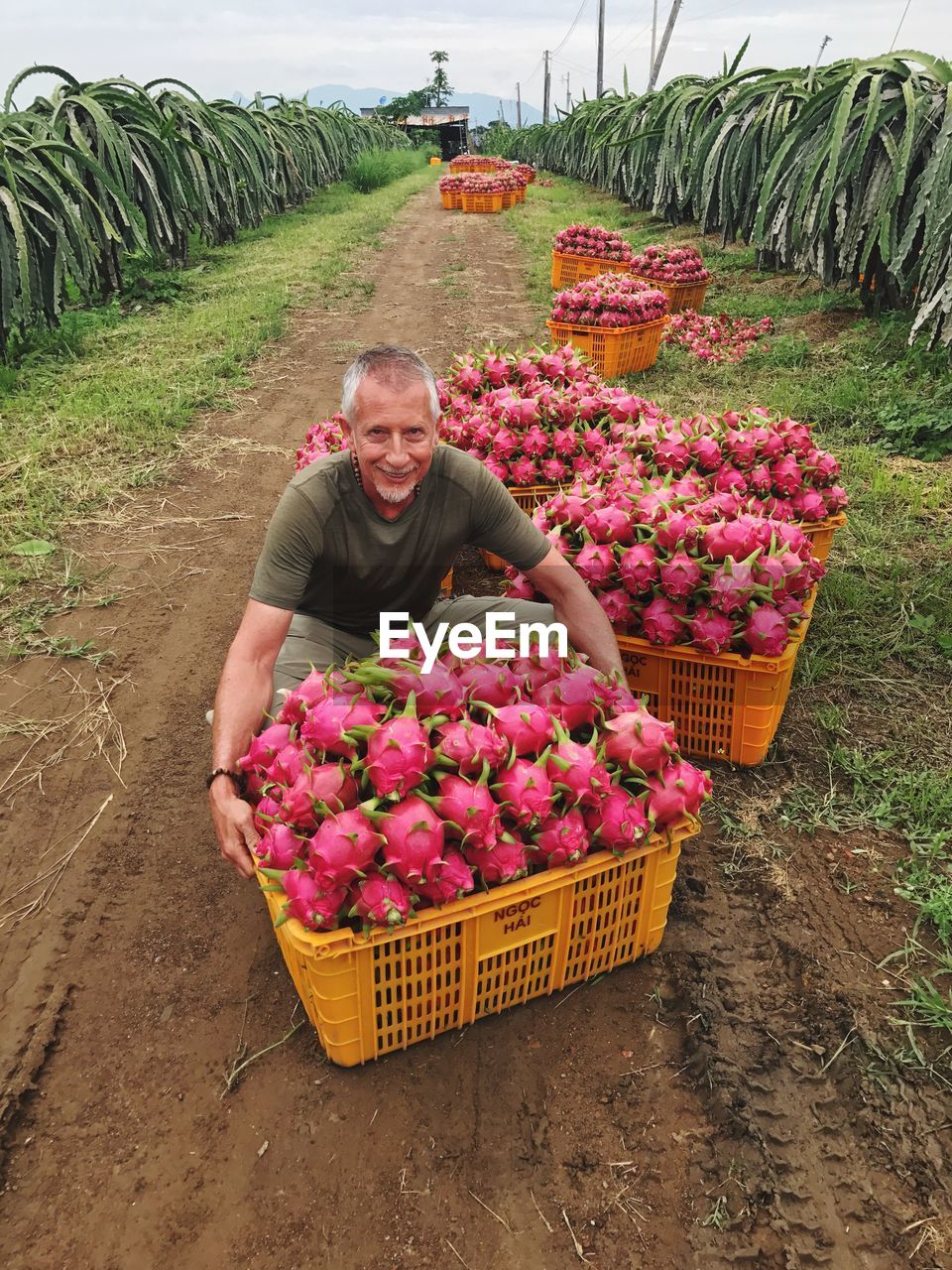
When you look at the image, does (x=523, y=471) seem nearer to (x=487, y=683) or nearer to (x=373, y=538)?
(x=373, y=538)

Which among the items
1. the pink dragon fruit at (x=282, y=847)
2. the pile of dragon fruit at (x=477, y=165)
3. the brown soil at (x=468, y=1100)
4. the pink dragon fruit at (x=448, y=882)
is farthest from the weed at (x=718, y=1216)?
the pile of dragon fruit at (x=477, y=165)

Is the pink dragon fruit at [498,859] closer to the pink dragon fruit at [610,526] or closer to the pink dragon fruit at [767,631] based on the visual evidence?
the pink dragon fruit at [767,631]

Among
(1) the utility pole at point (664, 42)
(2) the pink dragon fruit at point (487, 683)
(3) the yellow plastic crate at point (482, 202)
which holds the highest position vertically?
(1) the utility pole at point (664, 42)

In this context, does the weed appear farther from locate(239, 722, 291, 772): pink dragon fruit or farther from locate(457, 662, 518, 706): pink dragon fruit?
locate(239, 722, 291, 772): pink dragon fruit

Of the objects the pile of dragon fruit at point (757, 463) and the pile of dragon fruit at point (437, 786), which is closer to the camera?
the pile of dragon fruit at point (437, 786)

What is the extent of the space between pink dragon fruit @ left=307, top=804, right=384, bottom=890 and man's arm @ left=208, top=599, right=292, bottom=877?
34 centimetres

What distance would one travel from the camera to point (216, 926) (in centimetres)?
240

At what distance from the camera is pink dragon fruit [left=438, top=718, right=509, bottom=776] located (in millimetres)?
1779

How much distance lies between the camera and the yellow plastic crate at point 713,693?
271 centimetres

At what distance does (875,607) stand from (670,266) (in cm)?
635

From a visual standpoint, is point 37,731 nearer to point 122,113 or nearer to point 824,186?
point 824,186

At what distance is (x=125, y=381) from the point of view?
711 cm

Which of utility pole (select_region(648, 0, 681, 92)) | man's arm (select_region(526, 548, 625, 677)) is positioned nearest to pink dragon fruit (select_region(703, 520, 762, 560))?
man's arm (select_region(526, 548, 625, 677))

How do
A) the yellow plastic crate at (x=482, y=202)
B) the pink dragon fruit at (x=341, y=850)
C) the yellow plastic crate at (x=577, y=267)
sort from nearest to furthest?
the pink dragon fruit at (x=341, y=850) < the yellow plastic crate at (x=577, y=267) < the yellow plastic crate at (x=482, y=202)
